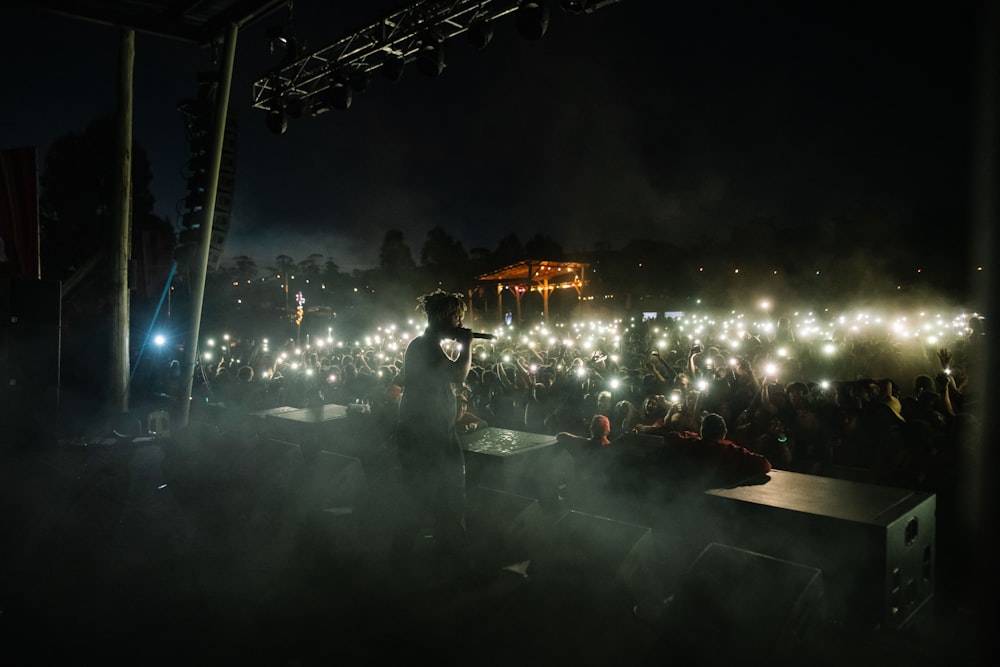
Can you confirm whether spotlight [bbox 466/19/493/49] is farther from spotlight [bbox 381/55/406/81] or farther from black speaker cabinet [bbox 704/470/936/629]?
black speaker cabinet [bbox 704/470/936/629]

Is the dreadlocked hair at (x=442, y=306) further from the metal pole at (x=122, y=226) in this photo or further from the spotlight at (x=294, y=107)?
the spotlight at (x=294, y=107)

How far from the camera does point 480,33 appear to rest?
6.63 metres


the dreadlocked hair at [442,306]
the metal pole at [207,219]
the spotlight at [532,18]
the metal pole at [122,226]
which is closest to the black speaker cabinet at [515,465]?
the dreadlocked hair at [442,306]

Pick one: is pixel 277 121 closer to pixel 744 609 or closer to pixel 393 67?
pixel 393 67

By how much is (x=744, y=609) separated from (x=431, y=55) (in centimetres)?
678

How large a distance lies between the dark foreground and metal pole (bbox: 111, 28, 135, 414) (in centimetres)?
232

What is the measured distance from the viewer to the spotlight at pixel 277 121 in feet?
30.0

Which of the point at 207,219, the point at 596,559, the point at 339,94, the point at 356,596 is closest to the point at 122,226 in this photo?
the point at 207,219

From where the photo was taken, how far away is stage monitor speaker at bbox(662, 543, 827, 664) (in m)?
2.86

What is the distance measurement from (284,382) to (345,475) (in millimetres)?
6076

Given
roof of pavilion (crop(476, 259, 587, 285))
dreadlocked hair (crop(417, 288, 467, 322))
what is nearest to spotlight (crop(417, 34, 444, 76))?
dreadlocked hair (crop(417, 288, 467, 322))

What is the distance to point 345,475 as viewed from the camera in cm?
566

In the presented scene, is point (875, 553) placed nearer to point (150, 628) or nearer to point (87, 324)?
point (150, 628)

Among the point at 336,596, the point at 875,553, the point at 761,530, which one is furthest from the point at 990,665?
the point at 336,596
